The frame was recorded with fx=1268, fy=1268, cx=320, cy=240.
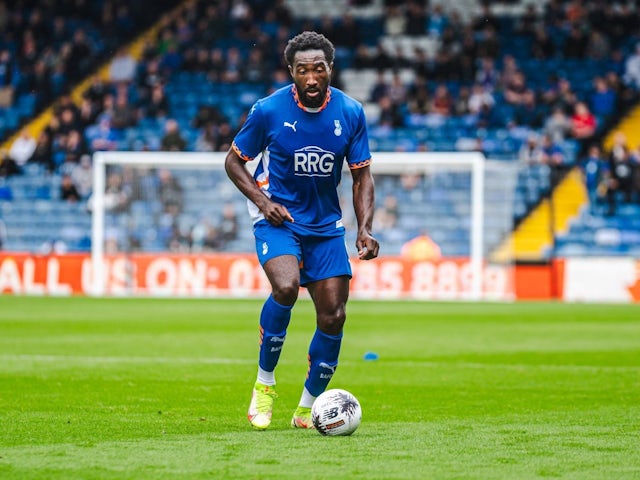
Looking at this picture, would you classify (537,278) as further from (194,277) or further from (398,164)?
(194,277)

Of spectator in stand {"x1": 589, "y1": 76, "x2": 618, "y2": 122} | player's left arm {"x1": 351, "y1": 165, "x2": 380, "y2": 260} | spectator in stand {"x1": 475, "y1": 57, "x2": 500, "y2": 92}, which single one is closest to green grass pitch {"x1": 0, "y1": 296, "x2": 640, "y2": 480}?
player's left arm {"x1": 351, "y1": 165, "x2": 380, "y2": 260}

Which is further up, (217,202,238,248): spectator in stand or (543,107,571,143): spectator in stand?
(543,107,571,143): spectator in stand

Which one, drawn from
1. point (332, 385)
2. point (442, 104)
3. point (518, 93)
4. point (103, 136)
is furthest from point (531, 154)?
point (332, 385)

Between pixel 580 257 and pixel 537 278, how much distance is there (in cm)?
103

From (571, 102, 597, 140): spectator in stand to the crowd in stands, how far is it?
Answer: 30 mm

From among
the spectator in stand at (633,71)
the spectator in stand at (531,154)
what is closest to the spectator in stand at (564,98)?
the spectator in stand at (531,154)

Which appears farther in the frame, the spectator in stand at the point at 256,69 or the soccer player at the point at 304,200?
the spectator in stand at the point at 256,69

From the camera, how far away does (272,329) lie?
775cm

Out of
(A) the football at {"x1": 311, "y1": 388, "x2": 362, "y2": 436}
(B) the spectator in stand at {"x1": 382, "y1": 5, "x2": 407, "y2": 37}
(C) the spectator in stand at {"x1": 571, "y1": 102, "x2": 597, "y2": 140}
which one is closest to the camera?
(A) the football at {"x1": 311, "y1": 388, "x2": 362, "y2": 436}

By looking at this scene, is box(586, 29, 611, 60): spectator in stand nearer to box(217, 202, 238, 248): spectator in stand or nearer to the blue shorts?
box(217, 202, 238, 248): spectator in stand

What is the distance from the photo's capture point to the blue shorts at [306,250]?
766 centimetres

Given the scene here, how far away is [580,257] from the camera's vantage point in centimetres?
2748

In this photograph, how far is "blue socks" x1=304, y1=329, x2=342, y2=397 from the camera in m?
7.77

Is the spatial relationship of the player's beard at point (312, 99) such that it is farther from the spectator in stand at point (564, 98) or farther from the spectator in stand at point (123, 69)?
the spectator in stand at point (123, 69)
